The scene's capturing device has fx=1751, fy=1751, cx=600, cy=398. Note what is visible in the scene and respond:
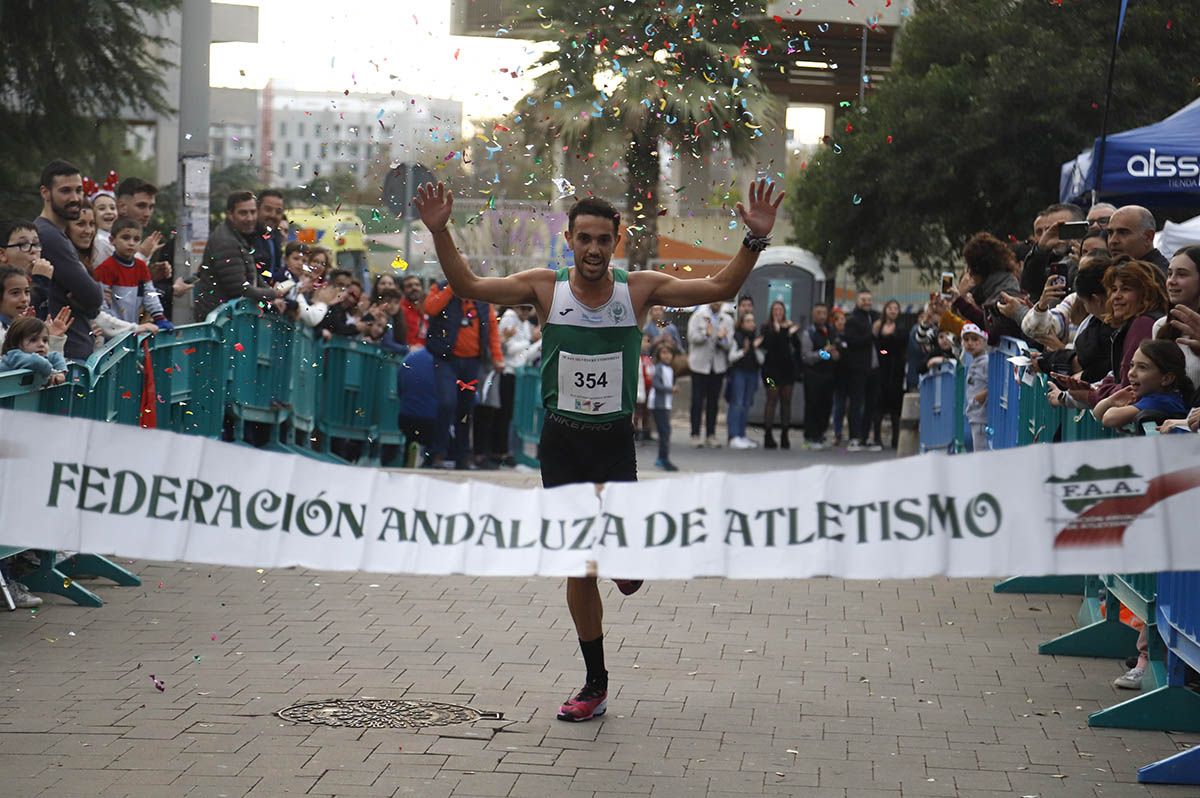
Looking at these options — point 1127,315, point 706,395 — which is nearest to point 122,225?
point 1127,315

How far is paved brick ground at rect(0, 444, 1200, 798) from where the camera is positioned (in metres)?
6.12

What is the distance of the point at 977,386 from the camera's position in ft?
43.7

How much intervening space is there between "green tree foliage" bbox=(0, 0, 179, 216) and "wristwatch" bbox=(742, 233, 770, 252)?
1528cm

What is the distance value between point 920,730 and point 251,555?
3.04 m

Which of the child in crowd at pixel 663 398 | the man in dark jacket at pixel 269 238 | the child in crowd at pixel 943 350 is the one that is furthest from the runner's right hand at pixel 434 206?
the child in crowd at pixel 663 398

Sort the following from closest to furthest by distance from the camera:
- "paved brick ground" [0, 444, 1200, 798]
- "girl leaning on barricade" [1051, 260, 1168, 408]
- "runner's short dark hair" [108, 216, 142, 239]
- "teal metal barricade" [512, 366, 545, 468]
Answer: "paved brick ground" [0, 444, 1200, 798] < "girl leaning on barricade" [1051, 260, 1168, 408] < "runner's short dark hair" [108, 216, 142, 239] < "teal metal barricade" [512, 366, 545, 468]

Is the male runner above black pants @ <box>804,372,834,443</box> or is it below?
above

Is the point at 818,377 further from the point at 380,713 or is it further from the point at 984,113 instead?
the point at 380,713

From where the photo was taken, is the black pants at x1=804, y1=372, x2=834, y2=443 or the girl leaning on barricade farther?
the black pants at x1=804, y1=372, x2=834, y2=443

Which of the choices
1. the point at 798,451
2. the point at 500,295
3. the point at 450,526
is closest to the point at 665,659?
the point at 500,295

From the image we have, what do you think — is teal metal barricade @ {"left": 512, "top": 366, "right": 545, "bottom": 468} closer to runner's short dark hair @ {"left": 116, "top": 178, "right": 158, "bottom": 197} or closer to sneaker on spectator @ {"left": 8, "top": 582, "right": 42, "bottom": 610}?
runner's short dark hair @ {"left": 116, "top": 178, "right": 158, "bottom": 197}

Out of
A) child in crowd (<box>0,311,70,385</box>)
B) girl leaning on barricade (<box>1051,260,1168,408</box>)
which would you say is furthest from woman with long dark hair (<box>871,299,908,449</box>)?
child in crowd (<box>0,311,70,385</box>)

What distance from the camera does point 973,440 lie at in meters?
13.5

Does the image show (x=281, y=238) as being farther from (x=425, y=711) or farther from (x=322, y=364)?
(x=425, y=711)
